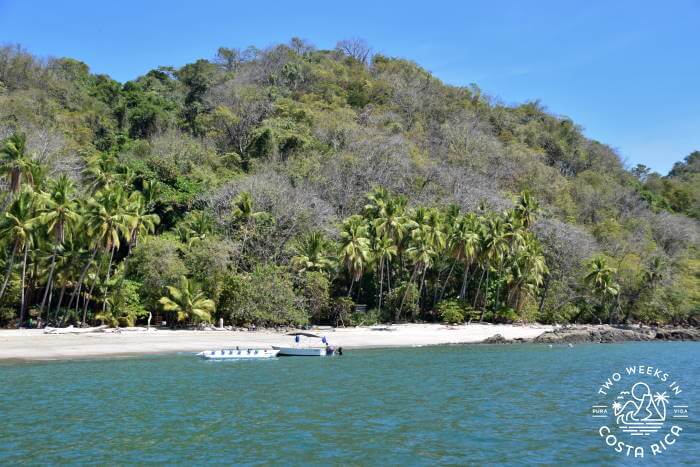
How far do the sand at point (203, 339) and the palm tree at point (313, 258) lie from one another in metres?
5.48

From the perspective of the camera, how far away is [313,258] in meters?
52.4

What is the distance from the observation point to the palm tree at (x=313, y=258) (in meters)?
52.1

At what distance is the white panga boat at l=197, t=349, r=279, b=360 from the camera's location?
35.6 m

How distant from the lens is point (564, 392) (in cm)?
2789

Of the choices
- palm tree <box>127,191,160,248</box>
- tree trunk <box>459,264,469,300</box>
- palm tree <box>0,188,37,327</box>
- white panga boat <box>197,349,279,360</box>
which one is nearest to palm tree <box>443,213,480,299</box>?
tree trunk <box>459,264,469,300</box>

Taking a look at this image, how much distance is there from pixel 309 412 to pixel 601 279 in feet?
152

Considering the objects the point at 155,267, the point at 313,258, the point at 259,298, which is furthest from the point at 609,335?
the point at 155,267

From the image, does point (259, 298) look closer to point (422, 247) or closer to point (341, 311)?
point (341, 311)

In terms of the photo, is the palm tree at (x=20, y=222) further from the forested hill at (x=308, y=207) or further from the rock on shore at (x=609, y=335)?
the rock on shore at (x=609, y=335)

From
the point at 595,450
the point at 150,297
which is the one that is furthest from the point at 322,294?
the point at 595,450

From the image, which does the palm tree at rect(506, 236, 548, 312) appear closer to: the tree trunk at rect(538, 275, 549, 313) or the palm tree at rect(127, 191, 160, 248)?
the tree trunk at rect(538, 275, 549, 313)

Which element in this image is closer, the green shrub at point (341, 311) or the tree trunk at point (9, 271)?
the tree trunk at point (9, 271)

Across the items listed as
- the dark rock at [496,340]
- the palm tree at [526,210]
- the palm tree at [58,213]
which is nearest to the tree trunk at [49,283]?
the palm tree at [58,213]

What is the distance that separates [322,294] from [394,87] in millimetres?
58712
